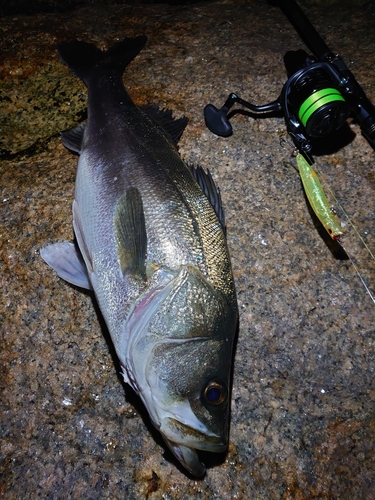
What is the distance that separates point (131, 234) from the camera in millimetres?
2270

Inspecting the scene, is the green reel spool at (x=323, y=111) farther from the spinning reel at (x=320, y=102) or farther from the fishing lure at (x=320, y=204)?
the fishing lure at (x=320, y=204)

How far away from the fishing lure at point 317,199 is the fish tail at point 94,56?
60.6 inches

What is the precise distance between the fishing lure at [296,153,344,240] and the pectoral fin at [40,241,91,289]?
148 centimetres

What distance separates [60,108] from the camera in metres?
3.41

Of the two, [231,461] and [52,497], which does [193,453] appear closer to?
[231,461]

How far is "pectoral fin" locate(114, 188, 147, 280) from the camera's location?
2.23 meters

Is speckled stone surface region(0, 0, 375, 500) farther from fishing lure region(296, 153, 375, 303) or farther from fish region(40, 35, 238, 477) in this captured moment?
fish region(40, 35, 238, 477)

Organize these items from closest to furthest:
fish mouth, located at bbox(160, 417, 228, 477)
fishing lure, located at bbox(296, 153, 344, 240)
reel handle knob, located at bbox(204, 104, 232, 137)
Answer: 1. fish mouth, located at bbox(160, 417, 228, 477)
2. fishing lure, located at bbox(296, 153, 344, 240)
3. reel handle knob, located at bbox(204, 104, 232, 137)

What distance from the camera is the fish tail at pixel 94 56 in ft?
10.5

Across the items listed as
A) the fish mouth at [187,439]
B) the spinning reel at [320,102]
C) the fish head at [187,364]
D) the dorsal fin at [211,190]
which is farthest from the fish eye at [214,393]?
the spinning reel at [320,102]

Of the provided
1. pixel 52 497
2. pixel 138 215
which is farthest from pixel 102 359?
pixel 138 215

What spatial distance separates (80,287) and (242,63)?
2.24 metres

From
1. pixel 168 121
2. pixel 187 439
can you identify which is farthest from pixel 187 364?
pixel 168 121

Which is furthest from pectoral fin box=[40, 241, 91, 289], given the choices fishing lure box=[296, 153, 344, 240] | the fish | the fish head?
fishing lure box=[296, 153, 344, 240]
